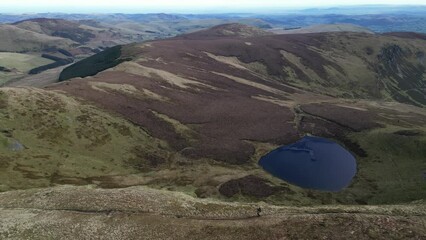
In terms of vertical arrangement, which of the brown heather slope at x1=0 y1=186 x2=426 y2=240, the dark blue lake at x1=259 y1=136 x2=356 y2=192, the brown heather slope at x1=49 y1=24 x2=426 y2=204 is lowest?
the dark blue lake at x1=259 y1=136 x2=356 y2=192

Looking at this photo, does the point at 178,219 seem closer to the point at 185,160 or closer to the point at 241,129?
the point at 185,160

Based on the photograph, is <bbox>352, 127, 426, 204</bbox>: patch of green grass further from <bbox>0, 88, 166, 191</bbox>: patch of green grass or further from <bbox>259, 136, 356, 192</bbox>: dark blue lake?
<bbox>0, 88, 166, 191</bbox>: patch of green grass

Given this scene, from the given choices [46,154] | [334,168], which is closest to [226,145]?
[334,168]

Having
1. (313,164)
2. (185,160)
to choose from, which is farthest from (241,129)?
(185,160)

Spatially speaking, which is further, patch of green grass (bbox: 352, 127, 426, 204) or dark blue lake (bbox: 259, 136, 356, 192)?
dark blue lake (bbox: 259, 136, 356, 192)

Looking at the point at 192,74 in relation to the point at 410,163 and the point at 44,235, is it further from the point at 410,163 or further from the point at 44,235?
the point at 44,235

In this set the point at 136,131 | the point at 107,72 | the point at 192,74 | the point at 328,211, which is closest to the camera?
the point at 328,211

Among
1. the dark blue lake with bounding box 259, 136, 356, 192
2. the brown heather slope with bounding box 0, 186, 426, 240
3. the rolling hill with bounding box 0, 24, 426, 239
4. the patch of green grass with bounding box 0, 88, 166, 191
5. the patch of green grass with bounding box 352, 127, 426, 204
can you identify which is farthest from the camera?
the dark blue lake with bounding box 259, 136, 356, 192

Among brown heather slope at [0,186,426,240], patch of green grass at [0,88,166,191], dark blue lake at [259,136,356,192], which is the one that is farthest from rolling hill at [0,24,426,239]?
dark blue lake at [259,136,356,192]

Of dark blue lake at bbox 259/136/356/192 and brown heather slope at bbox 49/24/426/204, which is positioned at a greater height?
brown heather slope at bbox 49/24/426/204
